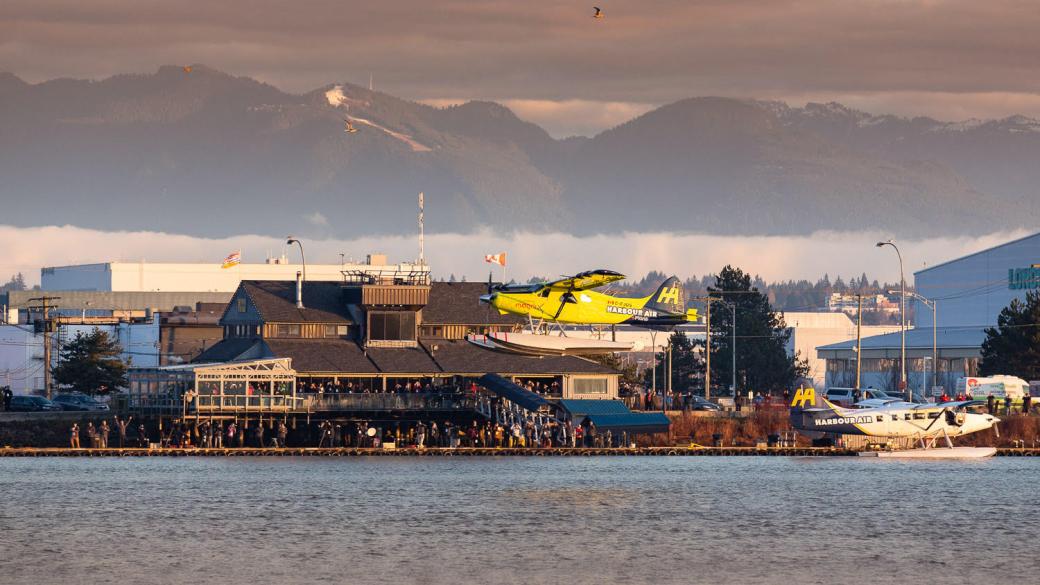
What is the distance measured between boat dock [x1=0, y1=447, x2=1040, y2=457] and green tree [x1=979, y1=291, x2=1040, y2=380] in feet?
105

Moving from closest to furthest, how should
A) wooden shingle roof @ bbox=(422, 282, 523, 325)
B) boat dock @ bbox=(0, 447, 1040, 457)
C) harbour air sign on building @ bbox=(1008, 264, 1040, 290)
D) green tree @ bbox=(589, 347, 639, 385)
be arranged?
boat dock @ bbox=(0, 447, 1040, 457) < green tree @ bbox=(589, 347, 639, 385) < wooden shingle roof @ bbox=(422, 282, 523, 325) < harbour air sign on building @ bbox=(1008, 264, 1040, 290)

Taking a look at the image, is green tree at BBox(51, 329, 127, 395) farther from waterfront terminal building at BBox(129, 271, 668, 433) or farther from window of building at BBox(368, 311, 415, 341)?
window of building at BBox(368, 311, 415, 341)

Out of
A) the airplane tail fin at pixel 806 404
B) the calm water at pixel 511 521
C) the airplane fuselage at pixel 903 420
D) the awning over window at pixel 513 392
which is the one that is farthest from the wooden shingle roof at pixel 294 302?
the airplane fuselage at pixel 903 420

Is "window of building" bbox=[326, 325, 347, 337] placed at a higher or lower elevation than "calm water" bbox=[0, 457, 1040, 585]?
higher

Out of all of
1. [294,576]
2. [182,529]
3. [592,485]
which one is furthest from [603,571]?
[592,485]

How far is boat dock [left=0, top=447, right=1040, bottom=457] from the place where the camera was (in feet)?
383

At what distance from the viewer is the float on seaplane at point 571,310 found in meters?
114

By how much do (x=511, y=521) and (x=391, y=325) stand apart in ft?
171

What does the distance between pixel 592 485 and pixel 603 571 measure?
111 feet

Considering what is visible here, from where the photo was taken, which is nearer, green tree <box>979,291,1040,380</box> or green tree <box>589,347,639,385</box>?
green tree <box>589,347,639,385</box>

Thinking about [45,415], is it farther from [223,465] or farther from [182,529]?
[182,529]

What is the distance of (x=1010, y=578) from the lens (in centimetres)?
6612

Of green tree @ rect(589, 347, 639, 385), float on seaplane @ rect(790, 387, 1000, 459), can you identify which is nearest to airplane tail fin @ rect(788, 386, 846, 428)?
float on seaplane @ rect(790, 387, 1000, 459)

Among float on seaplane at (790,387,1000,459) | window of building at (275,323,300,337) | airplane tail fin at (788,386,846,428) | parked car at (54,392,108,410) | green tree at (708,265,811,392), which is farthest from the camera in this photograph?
green tree at (708,265,811,392)
